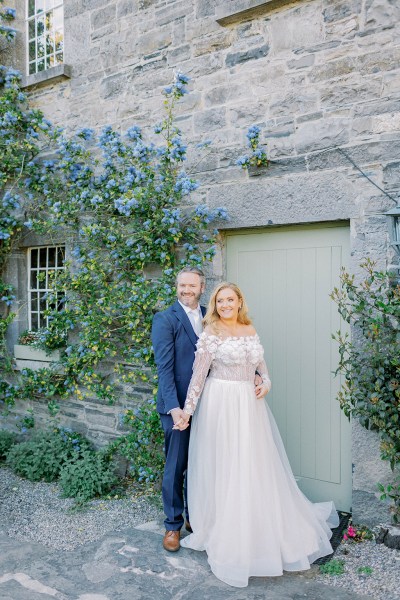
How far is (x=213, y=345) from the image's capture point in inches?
143

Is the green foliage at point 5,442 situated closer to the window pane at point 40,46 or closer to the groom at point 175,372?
the groom at point 175,372

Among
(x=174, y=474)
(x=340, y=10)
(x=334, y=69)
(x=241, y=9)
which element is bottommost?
(x=174, y=474)

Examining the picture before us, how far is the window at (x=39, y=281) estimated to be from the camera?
637 centimetres

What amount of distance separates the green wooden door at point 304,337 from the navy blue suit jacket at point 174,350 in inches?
41.6

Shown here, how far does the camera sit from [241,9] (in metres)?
4.54

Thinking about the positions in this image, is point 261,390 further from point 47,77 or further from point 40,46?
point 40,46

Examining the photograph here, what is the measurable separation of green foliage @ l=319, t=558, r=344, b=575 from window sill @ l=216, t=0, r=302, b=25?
13.5ft

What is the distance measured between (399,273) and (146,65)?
124 inches

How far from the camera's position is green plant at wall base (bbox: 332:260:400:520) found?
3.76 meters

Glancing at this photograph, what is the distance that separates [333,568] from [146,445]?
2.02 metres

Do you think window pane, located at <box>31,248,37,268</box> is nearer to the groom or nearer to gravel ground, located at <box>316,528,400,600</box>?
the groom

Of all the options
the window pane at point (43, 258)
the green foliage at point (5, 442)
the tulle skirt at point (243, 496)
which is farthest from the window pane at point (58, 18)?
the tulle skirt at point (243, 496)

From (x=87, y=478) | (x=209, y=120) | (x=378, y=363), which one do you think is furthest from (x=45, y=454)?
(x=209, y=120)

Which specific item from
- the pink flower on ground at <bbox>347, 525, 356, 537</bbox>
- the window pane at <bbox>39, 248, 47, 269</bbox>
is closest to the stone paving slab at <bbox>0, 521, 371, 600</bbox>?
the pink flower on ground at <bbox>347, 525, 356, 537</bbox>
